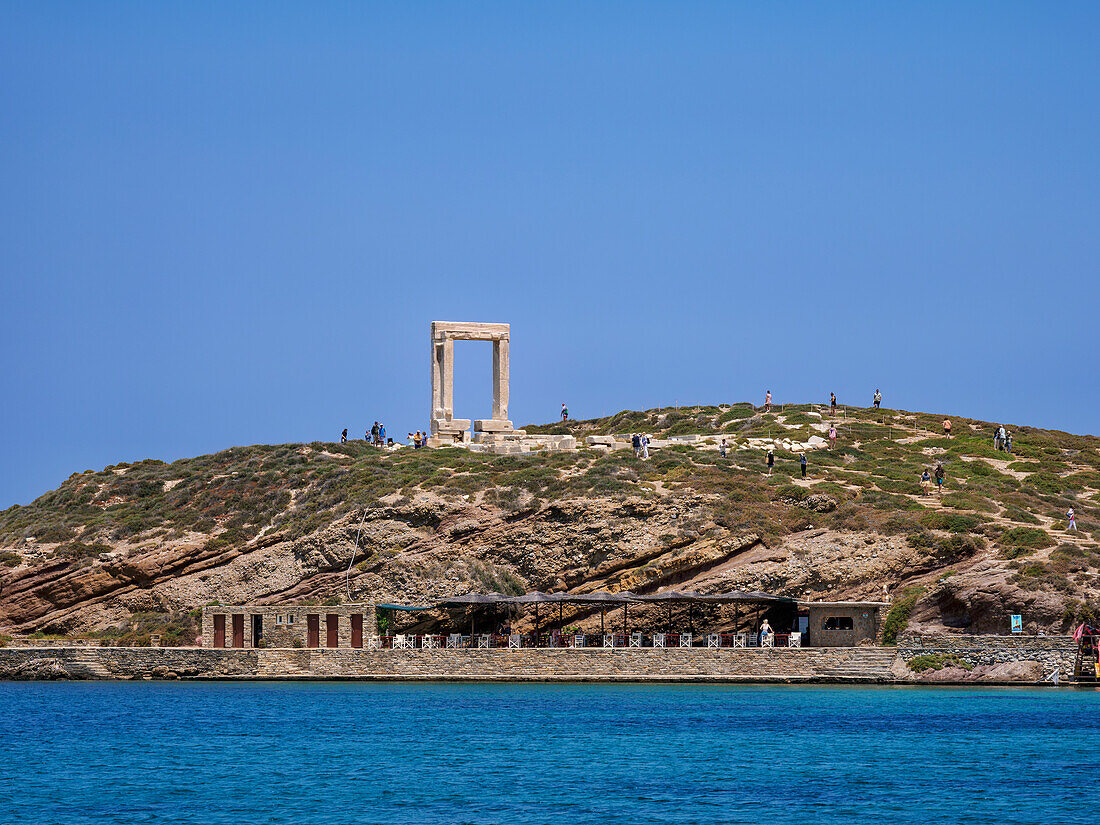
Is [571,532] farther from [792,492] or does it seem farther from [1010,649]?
[1010,649]

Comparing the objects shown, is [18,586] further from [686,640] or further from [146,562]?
[686,640]

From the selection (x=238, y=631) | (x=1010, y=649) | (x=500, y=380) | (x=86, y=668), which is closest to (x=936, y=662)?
(x=1010, y=649)

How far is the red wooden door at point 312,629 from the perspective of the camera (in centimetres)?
6262

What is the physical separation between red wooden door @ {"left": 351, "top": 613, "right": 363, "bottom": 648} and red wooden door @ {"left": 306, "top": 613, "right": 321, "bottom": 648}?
1568 millimetres

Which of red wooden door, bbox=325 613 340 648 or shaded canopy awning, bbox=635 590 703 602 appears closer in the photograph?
shaded canopy awning, bbox=635 590 703 602

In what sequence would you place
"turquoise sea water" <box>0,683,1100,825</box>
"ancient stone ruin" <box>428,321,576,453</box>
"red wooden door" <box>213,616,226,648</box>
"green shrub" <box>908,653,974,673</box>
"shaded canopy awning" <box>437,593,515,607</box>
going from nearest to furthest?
"turquoise sea water" <box>0,683,1100,825</box> → "green shrub" <box>908,653,974,673</box> → "shaded canopy awning" <box>437,593,515,607</box> → "red wooden door" <box>213,616,226,648</box> → "ancient stone ruin" <box>428,321,576,453</box>

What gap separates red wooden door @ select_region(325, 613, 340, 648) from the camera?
62.3 m

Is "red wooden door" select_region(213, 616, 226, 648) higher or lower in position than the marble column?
lower

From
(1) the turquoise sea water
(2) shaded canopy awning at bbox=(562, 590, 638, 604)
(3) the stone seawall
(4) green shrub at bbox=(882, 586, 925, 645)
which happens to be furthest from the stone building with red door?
(4) green shrub at bbox=(882, 586, 925, 645)

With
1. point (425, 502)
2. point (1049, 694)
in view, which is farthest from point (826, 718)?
point (425, 502)

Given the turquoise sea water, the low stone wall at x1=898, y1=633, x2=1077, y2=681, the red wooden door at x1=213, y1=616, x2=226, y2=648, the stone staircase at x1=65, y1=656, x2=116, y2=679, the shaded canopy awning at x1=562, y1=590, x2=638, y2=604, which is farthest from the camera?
the red wooden door at x1=213, y1=616, x2=226, y2=648

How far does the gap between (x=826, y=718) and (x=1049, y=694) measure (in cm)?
1092

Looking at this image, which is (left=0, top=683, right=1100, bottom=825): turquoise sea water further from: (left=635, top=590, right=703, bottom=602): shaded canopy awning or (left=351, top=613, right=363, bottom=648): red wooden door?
(left=351, top=613, right=363, bottom=648): red wooden door

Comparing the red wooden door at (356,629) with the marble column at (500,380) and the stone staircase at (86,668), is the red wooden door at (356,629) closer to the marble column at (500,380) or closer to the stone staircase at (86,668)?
the stone staircase at (86,668)
